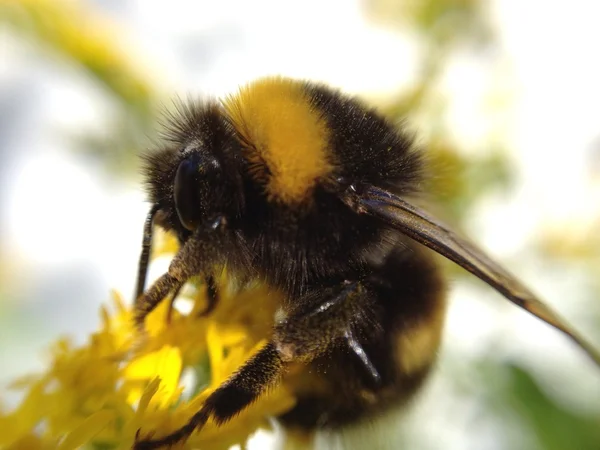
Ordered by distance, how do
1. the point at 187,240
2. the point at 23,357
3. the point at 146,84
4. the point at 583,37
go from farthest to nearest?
the point at 23,357, the point at 583,37, the point at 146,84, the point at 187,240

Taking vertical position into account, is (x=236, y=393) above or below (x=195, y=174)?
below

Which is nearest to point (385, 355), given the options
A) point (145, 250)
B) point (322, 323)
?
point (322, 323)

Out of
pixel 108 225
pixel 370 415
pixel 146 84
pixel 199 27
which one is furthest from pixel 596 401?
pixel 199 27

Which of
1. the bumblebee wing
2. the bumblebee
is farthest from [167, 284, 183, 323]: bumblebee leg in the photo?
the bumblebee wing

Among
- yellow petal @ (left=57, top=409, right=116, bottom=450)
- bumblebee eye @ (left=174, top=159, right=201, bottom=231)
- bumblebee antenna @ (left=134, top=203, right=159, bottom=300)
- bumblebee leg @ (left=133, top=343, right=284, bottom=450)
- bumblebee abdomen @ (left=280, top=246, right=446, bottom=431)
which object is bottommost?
bumblebee abdomen @ (left=280, top=246, right=446, bottom=431)

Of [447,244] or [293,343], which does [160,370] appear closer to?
[293,343]

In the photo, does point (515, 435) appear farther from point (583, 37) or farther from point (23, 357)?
point (23, 357)

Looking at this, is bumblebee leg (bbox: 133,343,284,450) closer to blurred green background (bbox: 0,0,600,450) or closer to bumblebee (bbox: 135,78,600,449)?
bumblebee (bbox: 135,78,600,449)

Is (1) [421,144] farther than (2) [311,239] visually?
Yes
